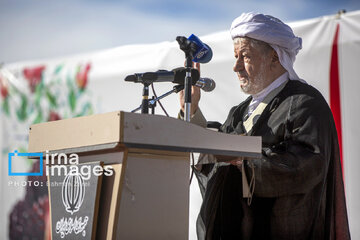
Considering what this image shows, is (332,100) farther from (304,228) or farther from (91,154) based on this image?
(91,154)

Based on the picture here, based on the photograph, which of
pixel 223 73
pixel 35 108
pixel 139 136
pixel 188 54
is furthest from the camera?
pixel 35 108

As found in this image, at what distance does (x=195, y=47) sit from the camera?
7.90 feet

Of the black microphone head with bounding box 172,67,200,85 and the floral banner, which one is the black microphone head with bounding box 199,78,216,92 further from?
the floral banner

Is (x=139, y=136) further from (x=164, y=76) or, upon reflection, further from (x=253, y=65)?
(x=253, y=65)

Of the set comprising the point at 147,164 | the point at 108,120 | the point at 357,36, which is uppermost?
the point at 357,36

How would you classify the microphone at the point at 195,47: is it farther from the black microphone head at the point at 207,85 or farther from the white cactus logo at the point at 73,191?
the white cactus logo at the point at 73,191

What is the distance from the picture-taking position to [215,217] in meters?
2.48

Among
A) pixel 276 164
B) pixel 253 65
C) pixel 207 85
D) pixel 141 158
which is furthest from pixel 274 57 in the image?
pixel 141 158

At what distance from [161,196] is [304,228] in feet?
2.39

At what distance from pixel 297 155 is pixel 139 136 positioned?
76 cm

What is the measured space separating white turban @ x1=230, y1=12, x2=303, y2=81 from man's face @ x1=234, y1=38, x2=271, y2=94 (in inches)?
2.2

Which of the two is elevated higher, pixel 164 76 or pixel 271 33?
pixel 271 33

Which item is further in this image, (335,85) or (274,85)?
(335,85)

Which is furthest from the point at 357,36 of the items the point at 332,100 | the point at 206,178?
the point at 206,178
